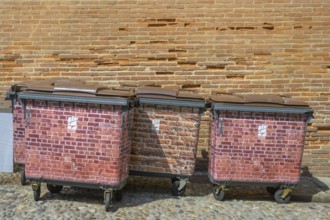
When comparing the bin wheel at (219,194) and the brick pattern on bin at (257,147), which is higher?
the brick pattern on bin at (257,147)

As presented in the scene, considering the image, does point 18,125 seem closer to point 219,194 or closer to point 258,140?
point 219,194

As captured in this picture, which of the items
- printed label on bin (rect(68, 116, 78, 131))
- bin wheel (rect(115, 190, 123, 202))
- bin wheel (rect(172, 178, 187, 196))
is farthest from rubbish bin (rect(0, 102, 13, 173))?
bin wheel (rect(172, 178, 187, 196))

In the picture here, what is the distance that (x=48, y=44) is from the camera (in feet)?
20.9

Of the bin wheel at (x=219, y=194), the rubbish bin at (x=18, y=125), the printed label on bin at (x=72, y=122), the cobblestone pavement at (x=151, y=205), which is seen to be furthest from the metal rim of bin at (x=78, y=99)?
the bin wheel at (x=219, y=194)

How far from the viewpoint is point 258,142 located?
192 inches

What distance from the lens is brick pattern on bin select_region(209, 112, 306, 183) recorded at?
15.9 feet

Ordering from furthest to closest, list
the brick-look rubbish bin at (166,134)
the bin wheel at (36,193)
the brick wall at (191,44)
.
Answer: the brick wall at (191,44) → the brick-look rubbish bin at (166,134) → the bin wheel at (36,193)

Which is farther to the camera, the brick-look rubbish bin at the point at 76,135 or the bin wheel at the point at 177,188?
the bin wheel at the point at 177,188

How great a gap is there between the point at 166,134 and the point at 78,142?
125cm

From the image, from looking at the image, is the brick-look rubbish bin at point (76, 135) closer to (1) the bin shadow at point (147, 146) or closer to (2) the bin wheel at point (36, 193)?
(2) the bin wheel at point (36, 193)

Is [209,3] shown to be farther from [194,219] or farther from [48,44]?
[194,219]

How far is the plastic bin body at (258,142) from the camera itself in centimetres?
484

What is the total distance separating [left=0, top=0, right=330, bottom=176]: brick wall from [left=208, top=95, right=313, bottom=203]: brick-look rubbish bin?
1.47 metres

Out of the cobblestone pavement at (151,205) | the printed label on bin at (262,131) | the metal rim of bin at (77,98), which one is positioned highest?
the metal rim of bin at (77,98)
